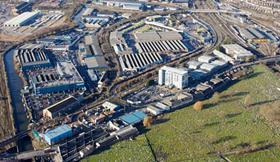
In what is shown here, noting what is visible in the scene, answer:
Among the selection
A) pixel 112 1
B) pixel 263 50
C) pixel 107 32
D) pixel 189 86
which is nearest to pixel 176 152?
pixel 189 86

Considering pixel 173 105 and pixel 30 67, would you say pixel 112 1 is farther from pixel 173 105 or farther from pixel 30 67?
pixel 173 105

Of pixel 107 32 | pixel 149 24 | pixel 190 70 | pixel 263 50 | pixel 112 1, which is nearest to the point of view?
pixel 190 70

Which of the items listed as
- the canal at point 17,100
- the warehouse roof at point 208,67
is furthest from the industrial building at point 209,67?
the canal at point 17,100

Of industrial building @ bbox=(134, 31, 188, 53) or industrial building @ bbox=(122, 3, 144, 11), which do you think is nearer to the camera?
industrial building @ bbox=(134, 31, 188, 53)

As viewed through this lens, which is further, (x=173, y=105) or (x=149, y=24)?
(x=149, y=24)

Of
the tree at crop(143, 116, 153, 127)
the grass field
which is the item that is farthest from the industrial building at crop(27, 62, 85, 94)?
the grass field

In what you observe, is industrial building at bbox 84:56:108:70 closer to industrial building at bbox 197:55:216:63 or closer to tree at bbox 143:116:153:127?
industrial building at bbox 197:55:216:63
